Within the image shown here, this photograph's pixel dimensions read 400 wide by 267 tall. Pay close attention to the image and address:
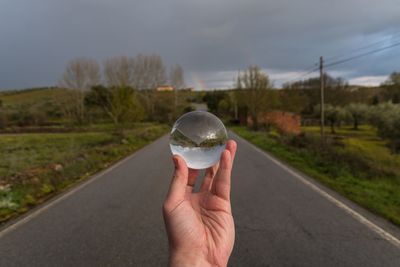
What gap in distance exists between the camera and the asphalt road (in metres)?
3.57

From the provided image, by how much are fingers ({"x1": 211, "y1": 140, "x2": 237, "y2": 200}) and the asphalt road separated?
184 cm

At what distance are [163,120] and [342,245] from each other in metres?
46.2

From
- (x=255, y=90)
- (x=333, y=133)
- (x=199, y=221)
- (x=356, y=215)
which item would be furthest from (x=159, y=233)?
(x=333, y=133)

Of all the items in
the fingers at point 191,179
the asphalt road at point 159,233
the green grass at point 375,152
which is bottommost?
the green grass at point 375,152

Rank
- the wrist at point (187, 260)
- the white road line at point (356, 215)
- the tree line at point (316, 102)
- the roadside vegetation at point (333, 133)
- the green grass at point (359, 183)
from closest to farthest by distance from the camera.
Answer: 1. the wrist at point (187, 260)
2. the white road line at point (356, 215)
3. the green grass at point (359, 183)
4. the roadside vegetation at point (333, 133)
5. the tree line at point (316, 102)

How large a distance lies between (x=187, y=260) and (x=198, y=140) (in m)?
0.88

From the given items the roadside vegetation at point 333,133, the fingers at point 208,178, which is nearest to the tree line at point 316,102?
the roadside vegetation at point 333,133

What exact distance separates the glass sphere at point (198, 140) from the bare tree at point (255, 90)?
33.3 meters

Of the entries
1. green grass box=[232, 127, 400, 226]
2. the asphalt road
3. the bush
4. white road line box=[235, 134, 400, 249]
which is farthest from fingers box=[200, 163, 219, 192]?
the bush

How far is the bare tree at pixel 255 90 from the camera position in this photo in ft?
119

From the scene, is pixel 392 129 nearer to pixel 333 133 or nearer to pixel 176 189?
pixel 333 133

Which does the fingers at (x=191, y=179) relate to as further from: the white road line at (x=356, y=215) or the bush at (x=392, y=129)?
the bush at (x=392, y=129)

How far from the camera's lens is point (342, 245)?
3.88 m

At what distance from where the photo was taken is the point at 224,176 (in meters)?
2.04
